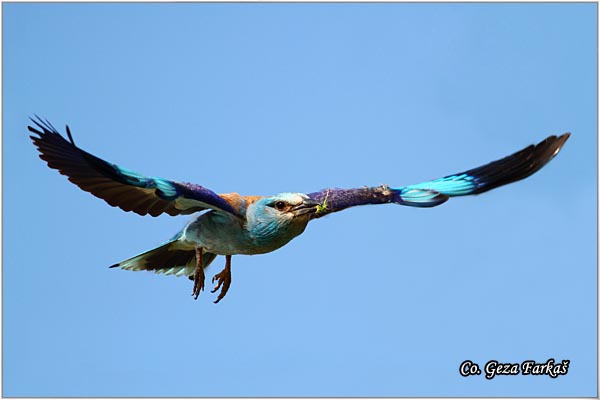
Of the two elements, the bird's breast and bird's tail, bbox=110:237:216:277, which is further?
bird's tail, bbox=110:237:216:277

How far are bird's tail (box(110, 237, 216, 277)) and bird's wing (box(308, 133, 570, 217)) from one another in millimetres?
1954

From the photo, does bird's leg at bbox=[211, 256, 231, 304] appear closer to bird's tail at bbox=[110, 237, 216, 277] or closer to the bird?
the bird

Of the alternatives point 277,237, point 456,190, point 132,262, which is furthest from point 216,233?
point 456,190

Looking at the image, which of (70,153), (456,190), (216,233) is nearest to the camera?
(70,153)

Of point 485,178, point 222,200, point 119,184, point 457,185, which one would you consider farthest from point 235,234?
point 485,178

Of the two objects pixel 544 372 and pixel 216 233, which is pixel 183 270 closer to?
pixel 216 233

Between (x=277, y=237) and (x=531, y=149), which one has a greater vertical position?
(x=531, y=149)

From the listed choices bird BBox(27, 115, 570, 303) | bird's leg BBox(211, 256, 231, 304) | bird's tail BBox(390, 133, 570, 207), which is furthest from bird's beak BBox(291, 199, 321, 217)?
bird's tail BBox(390, 133, 570, 207)

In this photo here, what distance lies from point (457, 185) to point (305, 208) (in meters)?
3.34

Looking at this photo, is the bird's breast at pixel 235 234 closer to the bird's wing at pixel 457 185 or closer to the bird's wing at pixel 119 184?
the bird's wing at pixel 119 184

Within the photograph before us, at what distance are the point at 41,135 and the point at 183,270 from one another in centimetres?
341

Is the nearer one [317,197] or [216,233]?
[216,233]

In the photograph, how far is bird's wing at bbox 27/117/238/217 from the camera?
13.7m

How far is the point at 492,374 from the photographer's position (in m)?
16.8
